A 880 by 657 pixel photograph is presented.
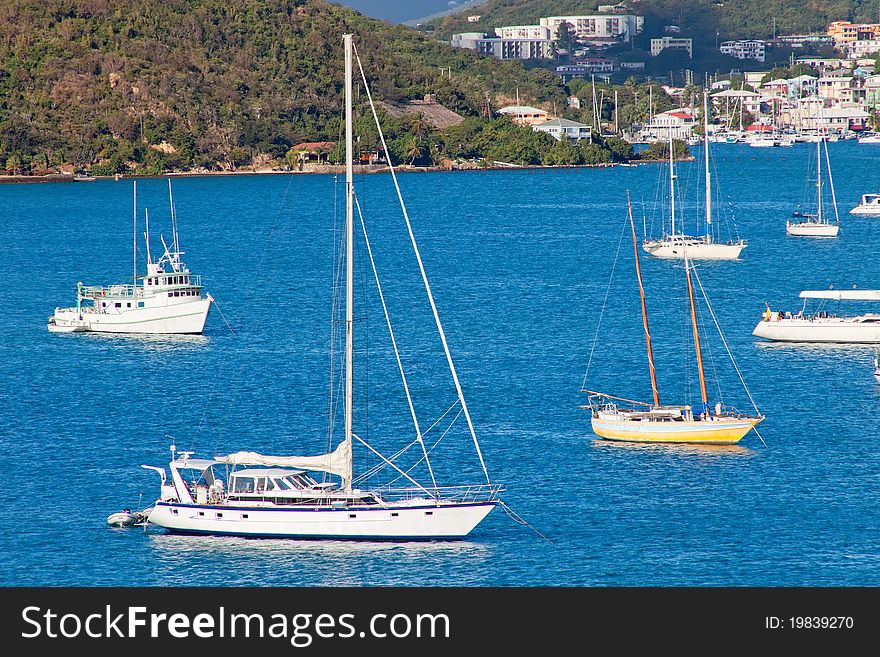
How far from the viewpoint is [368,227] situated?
143m

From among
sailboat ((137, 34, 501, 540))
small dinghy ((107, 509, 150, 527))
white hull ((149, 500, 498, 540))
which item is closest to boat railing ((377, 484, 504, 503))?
sailboat ((137, 34, 501, 540))

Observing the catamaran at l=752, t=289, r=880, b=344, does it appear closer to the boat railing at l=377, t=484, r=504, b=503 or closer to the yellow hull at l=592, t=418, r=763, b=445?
the yellow hull at l=592, t=418, r=763, b=445

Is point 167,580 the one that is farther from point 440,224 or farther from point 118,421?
point 440,224

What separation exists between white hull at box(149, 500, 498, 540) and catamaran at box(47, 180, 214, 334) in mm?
37439

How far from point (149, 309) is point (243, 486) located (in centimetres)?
3831

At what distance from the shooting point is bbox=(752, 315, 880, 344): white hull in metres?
71.5

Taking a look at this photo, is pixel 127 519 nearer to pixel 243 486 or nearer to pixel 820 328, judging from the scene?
pixel 243 486

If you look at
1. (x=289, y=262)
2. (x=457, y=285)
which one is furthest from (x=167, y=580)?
(x=289, y=262)

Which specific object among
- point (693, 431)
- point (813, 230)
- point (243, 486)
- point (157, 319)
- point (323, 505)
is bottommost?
point (693, 431)

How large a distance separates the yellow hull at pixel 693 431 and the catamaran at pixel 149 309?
106 ft

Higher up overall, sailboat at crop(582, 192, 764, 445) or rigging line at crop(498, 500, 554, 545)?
sailboat at crop(582, 192, 764, 445)

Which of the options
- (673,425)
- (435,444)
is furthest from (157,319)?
(673,425)

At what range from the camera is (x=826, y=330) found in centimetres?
7194

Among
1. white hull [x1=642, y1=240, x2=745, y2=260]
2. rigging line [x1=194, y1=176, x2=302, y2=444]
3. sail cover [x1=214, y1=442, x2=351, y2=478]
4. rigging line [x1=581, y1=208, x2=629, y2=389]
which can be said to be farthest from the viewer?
white hull [x1=642, y1=240, x2=745, y2=260]
